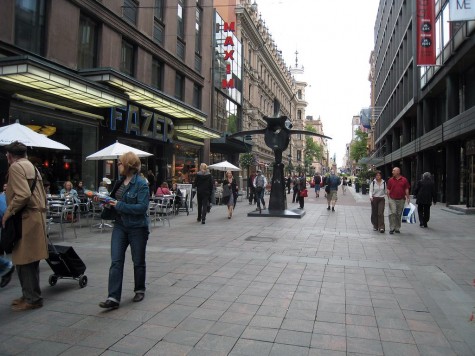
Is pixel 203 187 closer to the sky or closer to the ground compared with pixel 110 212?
closer to the sky

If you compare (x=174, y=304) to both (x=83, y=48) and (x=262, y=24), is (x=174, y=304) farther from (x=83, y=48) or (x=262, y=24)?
(x=262, y=24)

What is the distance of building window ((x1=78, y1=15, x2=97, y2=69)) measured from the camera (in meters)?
14.9

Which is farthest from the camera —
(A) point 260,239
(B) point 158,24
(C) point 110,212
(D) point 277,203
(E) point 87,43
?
(B) point 158,24

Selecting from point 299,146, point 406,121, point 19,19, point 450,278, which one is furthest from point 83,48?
point 299,146

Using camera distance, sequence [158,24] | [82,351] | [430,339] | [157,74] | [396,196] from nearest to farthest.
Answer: [82,351] < [430,339] < [396,196] < [158,24] < [157,74]

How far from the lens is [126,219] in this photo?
4.55 meters

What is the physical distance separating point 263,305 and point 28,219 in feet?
9.15

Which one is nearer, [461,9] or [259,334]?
[259,334]

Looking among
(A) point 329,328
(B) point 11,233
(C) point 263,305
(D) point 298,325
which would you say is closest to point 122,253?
(B) point 11,233

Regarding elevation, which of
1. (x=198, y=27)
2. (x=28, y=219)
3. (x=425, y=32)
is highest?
(x=198, y=27)

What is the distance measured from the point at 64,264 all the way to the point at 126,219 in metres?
1.24

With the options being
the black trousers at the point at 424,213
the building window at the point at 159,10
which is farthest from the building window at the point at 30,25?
the black trousers at the point at 424,213

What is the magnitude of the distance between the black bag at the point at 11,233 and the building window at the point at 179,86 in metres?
19.8

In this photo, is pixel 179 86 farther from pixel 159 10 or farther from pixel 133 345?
pixel 133 345
